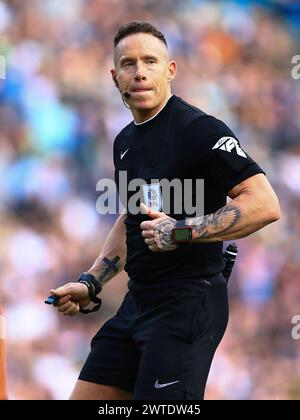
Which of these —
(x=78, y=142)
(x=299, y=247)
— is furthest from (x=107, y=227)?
(x=299, y=247)

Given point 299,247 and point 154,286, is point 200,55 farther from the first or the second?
point 154,286

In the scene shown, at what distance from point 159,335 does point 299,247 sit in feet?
17.3

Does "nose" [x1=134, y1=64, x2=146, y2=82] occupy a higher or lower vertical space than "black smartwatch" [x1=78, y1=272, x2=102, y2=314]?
higher

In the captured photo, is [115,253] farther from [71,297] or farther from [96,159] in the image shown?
[96,159]

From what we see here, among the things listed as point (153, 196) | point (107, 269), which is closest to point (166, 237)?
point (153, 196)

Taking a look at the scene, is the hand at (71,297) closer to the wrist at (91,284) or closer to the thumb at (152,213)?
the wrist at (91,284)

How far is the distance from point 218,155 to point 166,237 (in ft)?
1.49

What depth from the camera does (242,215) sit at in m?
3.93

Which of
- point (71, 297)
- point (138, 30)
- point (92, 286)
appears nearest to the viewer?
point (138, 30)

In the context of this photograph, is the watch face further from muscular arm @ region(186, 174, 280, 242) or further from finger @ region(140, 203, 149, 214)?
finger @ region(140, 203, 149, 214)

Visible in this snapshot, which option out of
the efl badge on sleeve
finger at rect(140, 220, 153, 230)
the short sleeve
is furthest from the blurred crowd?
the short sleeve

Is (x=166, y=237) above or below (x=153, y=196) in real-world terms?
below

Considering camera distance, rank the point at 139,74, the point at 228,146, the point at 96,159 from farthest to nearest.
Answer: the point at 96,159 → the point at 139,74 → the point at 228,146

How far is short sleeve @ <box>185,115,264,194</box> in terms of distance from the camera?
13.2ft
